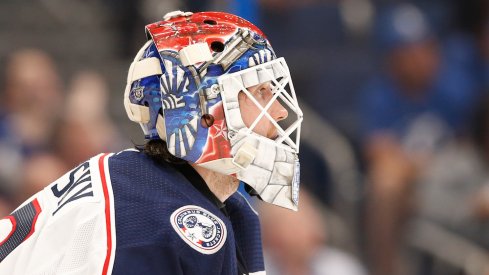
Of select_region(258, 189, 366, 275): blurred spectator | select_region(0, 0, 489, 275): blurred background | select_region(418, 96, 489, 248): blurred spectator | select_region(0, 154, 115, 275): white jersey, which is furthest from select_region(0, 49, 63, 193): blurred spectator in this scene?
select_region(0, 154, 115, 275): white jersey

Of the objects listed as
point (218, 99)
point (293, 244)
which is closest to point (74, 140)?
point (293, 244)

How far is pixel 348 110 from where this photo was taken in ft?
21.7

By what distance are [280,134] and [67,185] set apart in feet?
1.88

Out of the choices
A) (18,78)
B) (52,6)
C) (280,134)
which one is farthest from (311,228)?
A: (52,6)

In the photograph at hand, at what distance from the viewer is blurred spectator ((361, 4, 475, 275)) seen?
6031 mm

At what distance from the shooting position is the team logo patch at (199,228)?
2441 mm

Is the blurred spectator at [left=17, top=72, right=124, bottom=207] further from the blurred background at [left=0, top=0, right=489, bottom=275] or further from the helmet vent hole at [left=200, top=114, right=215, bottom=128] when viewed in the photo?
the helmet vent hole at [left=200, top=114, right=215, bottom=128]

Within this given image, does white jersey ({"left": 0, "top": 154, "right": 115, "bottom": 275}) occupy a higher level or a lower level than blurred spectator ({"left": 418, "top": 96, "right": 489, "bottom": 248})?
higher

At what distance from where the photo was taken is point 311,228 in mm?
4844

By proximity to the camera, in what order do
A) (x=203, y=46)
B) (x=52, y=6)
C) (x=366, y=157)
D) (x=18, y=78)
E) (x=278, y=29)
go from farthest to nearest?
1. (x=52, y=6)
2. (x=278, y=29)
3. (x=366, y=157)
4. (x=18, y=78)
5. (x=203, y=46)

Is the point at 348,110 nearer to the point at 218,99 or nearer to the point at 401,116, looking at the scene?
the point at 401,116

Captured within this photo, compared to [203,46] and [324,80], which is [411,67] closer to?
[324,80]

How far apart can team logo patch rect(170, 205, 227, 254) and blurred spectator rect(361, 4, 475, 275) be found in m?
3.51

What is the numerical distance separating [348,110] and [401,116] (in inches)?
13.1
